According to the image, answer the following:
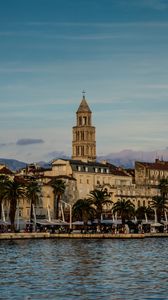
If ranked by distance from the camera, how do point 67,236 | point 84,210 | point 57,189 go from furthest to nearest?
point 57,189, point 84,210, point 67,236

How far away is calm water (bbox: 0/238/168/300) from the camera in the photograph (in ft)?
174

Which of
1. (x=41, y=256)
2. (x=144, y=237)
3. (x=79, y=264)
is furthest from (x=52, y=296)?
(x=144, y=237)

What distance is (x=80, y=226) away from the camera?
178375 millimetres

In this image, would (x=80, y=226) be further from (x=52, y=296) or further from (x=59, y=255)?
(x=52, y=296)

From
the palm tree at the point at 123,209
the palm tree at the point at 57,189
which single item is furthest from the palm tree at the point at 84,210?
the palm tree at the point at 123,209

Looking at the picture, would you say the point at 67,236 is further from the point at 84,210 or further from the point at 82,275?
the point at 82,275

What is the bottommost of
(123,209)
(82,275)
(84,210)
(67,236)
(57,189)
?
(82,275)

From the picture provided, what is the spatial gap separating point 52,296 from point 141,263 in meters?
30.2

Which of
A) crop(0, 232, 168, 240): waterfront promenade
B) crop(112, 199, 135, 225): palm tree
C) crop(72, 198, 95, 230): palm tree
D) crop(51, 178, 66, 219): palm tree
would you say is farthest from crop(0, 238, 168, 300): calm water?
crop(51, 178, 66, 219): palm tree

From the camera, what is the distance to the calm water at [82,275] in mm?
53125

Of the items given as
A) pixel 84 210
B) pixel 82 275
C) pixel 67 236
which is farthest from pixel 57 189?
pixel 82 275

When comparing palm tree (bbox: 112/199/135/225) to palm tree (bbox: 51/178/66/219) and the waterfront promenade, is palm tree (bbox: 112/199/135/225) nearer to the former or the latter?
palm tree (bbox: 51/178/66/219)

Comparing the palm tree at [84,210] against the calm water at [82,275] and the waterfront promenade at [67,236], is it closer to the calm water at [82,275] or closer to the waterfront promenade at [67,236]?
the waterfront promenade at [67,236]

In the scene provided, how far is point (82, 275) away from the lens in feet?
214
